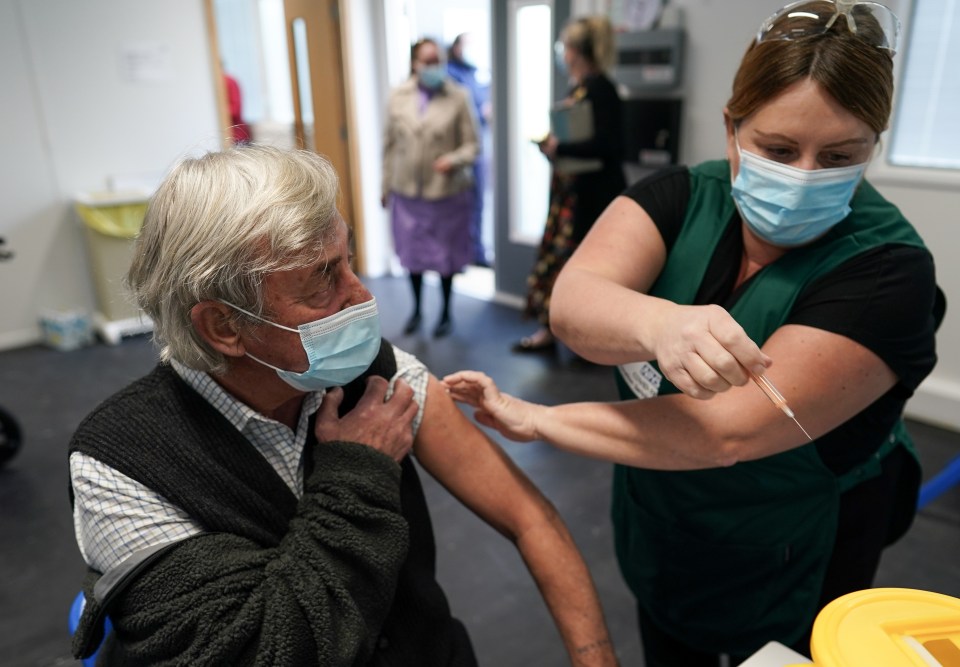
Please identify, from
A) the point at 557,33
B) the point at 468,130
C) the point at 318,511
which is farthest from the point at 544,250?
the point at 318,511

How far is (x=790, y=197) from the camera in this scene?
3.18 feet

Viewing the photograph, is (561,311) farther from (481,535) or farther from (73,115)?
(73,115)

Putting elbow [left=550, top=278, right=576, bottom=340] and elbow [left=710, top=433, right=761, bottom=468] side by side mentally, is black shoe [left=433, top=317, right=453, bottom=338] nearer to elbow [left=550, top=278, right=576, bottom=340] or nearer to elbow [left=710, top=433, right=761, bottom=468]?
elbow [left=550, top=278, right=576, bottom=340]

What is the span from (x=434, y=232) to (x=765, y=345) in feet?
11.8

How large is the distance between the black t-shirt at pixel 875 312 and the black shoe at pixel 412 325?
3496mm

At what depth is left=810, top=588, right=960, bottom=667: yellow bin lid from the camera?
651mm

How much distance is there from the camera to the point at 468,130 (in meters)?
4.26

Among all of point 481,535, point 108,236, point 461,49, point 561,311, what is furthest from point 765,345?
point 461,49

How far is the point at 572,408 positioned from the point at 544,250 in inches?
116

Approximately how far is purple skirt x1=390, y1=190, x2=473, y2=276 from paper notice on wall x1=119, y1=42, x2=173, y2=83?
5.39ft

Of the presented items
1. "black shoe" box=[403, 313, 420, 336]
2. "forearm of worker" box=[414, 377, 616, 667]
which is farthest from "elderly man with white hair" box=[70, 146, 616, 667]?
"black shoe" box=[403, 313, 420, 336]

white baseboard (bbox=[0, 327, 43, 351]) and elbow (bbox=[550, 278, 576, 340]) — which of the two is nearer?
elbow (bbox=[550, 278, 576, 340])

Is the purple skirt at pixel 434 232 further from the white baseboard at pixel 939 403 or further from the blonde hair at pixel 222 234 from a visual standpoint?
the blonde hair at pixel 222 234

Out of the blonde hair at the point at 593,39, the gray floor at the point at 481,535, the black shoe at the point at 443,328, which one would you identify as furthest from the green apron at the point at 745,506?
the black shoe at the point at 443,328
